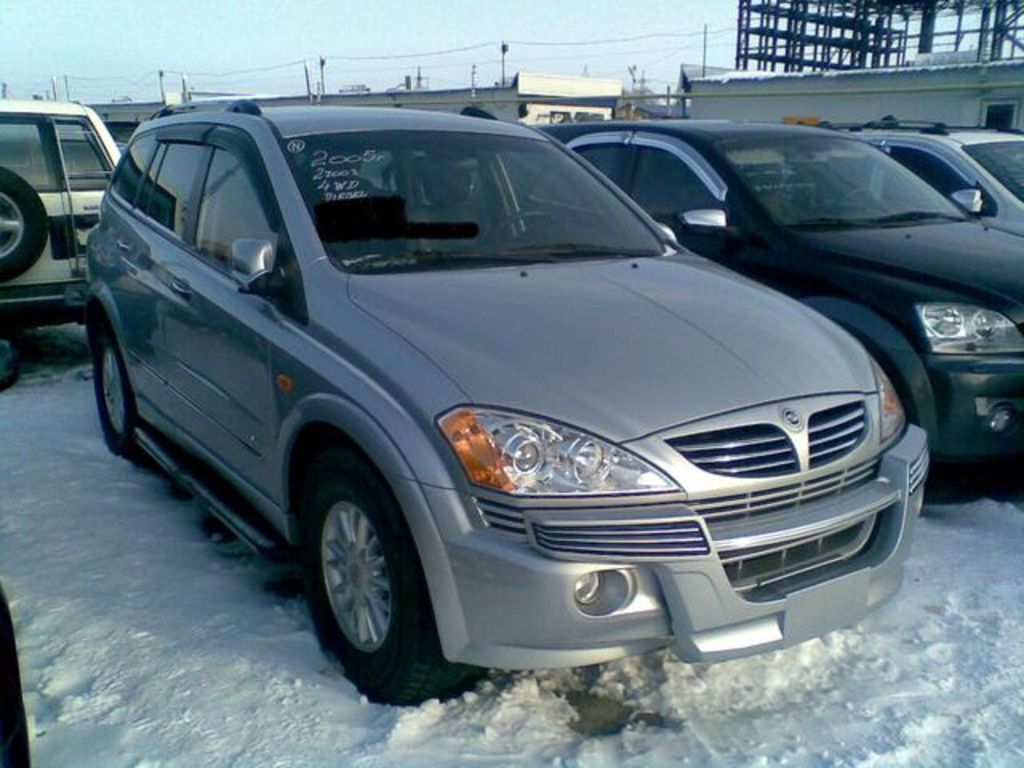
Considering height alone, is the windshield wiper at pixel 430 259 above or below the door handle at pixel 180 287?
above

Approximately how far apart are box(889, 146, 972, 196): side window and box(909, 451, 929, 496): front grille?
4.78 meters

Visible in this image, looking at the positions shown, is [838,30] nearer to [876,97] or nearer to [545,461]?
[876,97]

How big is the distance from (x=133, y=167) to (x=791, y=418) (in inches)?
150

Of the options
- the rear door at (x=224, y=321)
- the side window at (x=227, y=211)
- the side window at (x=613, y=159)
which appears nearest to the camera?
the rear door at (x=224, y=321)

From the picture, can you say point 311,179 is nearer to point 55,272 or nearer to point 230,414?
point 230,414

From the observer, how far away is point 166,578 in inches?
144

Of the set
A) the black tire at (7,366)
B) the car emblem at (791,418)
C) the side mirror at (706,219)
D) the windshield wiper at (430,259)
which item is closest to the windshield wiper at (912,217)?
the side mirror at (706,219)

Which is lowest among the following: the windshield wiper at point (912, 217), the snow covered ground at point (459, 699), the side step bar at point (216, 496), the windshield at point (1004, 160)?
the snow covered ground at point (459, 699)

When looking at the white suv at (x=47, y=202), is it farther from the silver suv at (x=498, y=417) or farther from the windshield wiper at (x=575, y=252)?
the windshield wiper at (x=575, y=252)

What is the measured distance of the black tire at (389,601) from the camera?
2.66 metres

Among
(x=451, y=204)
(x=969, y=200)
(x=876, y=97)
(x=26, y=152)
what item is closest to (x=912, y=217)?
(x=969, y=200)

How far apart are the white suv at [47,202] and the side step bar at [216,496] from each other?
2.34 metres

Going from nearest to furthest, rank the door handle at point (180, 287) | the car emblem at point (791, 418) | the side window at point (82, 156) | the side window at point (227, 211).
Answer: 1. the car emblem at point (791, 418)
2. the side window at point (227, 211)
3. the door handle at point (180, 287)
4. the side window at point (82, 156)

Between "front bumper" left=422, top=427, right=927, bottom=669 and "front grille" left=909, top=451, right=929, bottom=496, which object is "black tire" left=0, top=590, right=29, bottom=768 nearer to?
"front bumper" left=422, top=427, right=927, bottom=669
